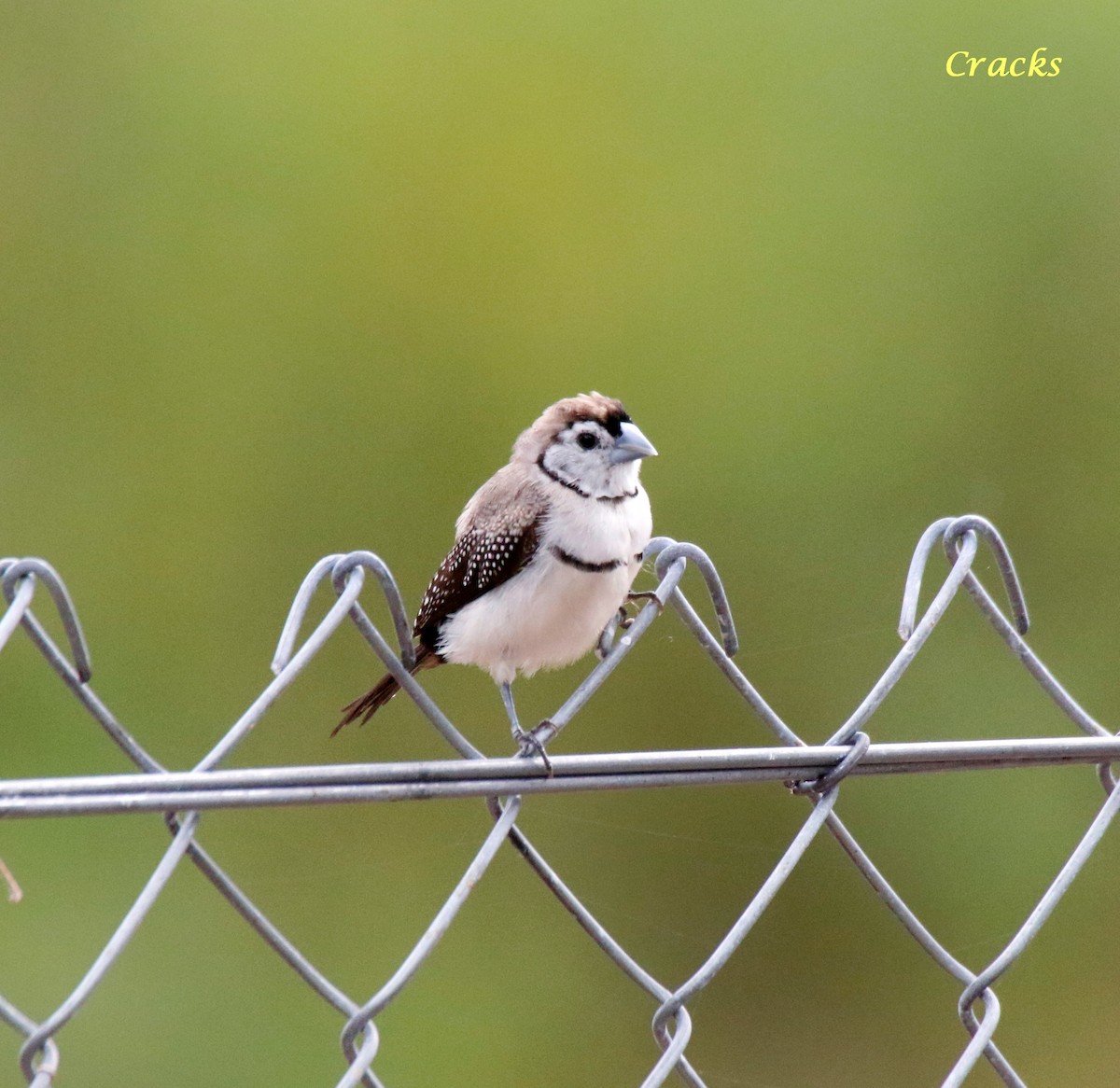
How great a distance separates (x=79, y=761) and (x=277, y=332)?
2.47 feet

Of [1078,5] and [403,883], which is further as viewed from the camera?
[1078,5]

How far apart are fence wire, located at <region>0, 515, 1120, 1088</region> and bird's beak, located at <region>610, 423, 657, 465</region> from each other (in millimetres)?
395

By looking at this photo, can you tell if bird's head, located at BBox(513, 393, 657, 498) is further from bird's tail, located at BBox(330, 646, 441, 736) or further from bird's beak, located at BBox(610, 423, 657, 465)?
bird's tail, located at BBox(330, 646, 441, 736)

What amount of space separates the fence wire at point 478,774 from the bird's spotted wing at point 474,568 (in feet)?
1.11

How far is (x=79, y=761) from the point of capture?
1950 millimetres

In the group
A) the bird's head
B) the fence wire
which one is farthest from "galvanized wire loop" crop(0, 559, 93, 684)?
the bird's head

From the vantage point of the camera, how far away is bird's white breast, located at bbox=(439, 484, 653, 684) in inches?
51.9

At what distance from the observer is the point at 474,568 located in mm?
1401

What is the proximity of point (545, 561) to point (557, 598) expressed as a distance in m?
0.05

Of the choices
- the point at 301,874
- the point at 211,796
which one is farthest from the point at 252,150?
the point at 211,796

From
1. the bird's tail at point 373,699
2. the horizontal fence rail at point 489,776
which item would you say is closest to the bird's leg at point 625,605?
the bird's tail at point 373,699

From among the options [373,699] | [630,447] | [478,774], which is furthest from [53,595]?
[630,447]

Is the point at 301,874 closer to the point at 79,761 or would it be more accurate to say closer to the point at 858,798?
the point at 79,761

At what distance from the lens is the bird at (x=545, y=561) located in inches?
52.0
